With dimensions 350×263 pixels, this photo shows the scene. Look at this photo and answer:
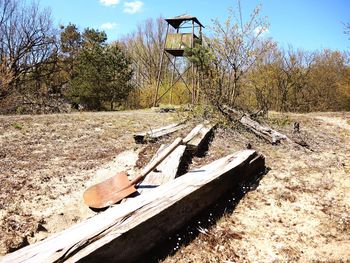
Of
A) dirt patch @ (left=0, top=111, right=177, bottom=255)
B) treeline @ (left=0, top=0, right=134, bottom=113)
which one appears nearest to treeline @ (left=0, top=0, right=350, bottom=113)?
treeline @ (left=0, top=0, right=134, bottom=113)

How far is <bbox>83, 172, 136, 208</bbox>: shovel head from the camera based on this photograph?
141 inches

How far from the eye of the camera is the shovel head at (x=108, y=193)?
11.8 ft

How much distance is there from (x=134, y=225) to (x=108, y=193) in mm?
1226

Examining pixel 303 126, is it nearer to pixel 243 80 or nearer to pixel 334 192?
pixel 243 80

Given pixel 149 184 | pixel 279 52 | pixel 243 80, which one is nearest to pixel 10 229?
pixel 149 184

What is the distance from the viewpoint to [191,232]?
3.19m

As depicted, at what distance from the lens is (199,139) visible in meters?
5.86

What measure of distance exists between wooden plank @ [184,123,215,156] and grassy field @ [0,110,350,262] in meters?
0.18

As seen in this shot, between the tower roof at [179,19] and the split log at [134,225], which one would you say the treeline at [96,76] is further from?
the split log at [134,225]

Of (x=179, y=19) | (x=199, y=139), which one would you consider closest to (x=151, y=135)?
(x=199, y=139)

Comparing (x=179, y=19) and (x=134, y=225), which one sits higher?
(x=179, y=19)

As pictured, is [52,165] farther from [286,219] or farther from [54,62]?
[54,62]

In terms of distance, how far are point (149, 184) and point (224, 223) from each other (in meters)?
1.06

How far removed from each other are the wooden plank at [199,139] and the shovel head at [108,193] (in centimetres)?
191
